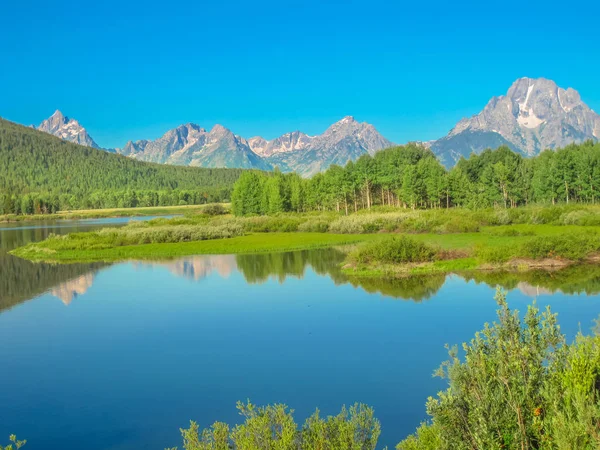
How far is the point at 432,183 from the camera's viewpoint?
3967 inches

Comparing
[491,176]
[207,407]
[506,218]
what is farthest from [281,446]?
[491,176]

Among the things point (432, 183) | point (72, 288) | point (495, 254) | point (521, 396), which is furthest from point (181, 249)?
point (521, 396)

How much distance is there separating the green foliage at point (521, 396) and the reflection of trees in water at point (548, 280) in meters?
22.3

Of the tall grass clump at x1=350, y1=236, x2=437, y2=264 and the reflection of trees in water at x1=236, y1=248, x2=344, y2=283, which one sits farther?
the reflection of trees in water at x1=236, y1=248, x2=344, y2=283

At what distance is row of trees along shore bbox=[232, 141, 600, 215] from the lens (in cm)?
9469

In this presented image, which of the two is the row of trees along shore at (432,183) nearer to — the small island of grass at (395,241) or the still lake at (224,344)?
the small island of grass at (395,241)

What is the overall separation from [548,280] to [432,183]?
6710 cm

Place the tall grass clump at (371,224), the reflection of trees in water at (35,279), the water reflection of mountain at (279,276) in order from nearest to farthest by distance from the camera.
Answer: the water reflection of mountain at (279,276)
the reflection of trees in water at (35,279)
the tall grass clump at (371,224)

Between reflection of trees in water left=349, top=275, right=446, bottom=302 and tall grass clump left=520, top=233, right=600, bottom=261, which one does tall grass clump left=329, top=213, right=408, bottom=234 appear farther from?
reflection of trees in water left=349, top=275, right=446, bottom=302

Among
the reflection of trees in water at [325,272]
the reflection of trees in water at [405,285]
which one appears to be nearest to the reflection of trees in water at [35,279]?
the reflection of trees in water at [325,272]

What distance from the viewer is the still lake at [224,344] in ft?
54.6

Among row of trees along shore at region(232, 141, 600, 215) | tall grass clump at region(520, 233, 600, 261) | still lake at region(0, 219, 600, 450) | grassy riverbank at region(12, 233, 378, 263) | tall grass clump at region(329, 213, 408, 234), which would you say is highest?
row of trees along shore at region(232, 141, 600, 215)

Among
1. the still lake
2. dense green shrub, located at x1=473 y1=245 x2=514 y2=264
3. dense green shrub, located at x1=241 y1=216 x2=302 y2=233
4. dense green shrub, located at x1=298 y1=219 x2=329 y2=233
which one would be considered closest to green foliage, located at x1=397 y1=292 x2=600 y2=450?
the still lake

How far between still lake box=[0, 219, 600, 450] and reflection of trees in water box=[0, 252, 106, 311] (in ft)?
1.05
